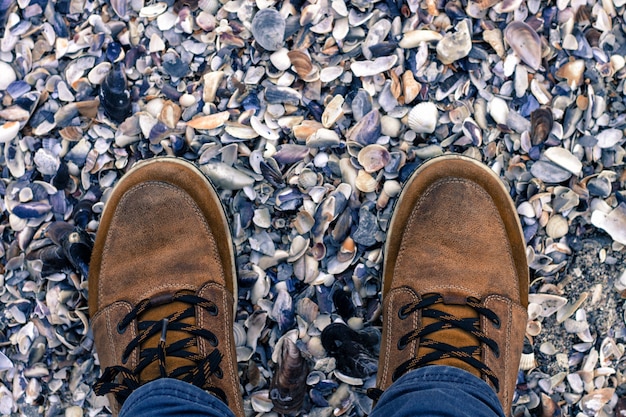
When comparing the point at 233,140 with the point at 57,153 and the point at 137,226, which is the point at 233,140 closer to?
the point at 137,226

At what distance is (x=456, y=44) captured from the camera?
1217mm

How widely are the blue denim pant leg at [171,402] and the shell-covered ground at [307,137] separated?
0.72 feet

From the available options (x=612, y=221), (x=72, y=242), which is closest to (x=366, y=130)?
(x=612, y=221)

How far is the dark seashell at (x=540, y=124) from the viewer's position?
A: 4.07 ft

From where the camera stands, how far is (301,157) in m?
1.25

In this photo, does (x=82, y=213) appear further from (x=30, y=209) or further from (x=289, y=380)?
(x=289, y=380)

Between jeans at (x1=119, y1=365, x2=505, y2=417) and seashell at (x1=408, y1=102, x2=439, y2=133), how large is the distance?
1.74 ft

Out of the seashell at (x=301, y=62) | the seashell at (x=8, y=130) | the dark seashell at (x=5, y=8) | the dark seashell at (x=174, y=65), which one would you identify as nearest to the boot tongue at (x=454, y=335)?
the seashell at (x=301, y=62)

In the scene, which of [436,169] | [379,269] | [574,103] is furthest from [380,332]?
[574,103]

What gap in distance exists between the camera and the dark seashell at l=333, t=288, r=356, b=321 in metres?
1.28

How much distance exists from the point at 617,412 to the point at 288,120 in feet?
3.51

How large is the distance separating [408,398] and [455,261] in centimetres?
34

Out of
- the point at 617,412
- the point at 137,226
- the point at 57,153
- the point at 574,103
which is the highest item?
the point at 574,103

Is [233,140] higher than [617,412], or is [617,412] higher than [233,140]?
[233,140]
